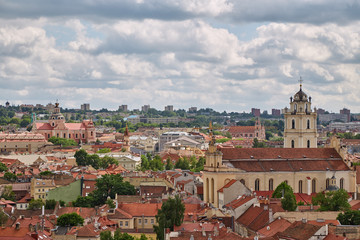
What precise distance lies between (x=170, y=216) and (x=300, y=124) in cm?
4255

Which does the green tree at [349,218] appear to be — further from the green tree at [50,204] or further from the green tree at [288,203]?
the green tree at [50,204]

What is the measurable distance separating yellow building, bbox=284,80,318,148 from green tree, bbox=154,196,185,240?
40045 millimetres

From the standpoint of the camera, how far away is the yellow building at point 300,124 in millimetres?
96938

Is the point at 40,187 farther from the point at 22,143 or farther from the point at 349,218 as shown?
the point at 22,143

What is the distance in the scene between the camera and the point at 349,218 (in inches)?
2197

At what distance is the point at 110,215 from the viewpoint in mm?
64875

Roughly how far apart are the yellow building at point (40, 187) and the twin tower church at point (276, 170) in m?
16.5

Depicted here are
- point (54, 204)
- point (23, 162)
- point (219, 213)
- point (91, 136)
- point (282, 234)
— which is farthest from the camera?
point (91, 136)

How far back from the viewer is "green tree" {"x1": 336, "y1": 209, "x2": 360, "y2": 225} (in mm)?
55094

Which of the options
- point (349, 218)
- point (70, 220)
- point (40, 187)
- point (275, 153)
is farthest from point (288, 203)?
point (40, 187)

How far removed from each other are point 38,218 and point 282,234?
72.3 ft

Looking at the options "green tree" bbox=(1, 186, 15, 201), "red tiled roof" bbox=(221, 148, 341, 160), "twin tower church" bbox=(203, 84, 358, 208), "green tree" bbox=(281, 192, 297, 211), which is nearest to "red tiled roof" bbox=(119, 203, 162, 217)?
"twin tower church" bbox=(203, 84, 358, 208)

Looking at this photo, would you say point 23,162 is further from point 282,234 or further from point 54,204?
point 282,234

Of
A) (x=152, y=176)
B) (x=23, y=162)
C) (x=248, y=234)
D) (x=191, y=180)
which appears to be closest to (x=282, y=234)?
(x=248, y=234)
